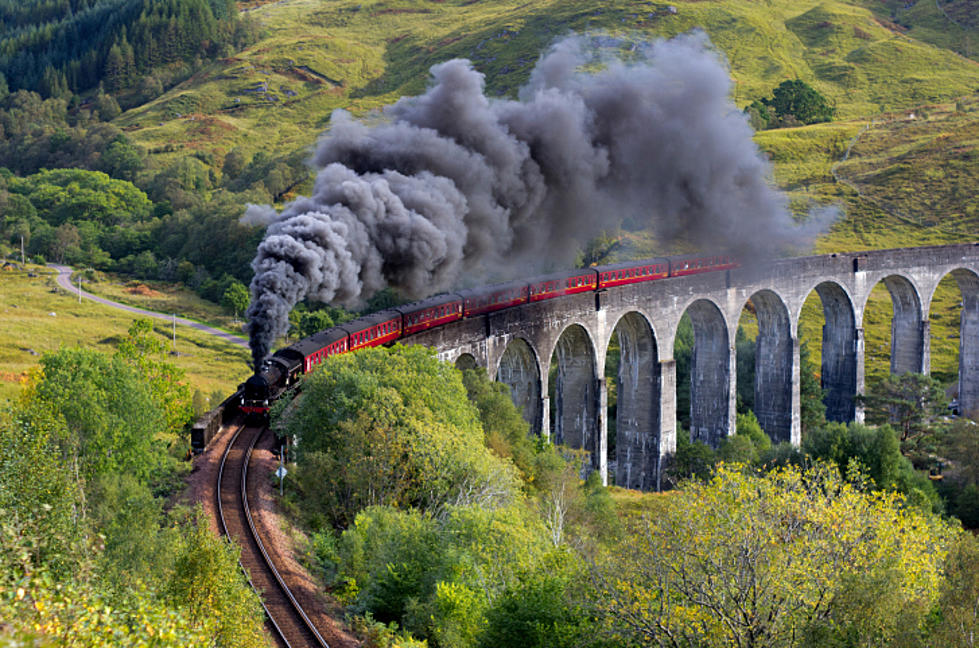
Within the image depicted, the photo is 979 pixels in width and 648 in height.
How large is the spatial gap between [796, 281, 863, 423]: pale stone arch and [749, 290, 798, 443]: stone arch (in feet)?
13.3

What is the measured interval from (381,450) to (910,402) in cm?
3338

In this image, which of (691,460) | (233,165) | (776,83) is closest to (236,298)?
(691,460)

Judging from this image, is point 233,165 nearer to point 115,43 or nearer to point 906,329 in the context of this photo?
point 115,43

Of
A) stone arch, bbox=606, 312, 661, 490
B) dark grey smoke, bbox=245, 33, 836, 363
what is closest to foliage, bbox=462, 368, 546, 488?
dark grey smoke, bbox=245, 33, 836, 363

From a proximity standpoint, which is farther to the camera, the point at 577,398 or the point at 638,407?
the point at 638,407

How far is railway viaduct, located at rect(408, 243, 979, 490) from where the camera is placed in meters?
37.4

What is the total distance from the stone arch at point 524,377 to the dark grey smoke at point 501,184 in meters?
4.63

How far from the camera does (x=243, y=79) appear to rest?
149750mm

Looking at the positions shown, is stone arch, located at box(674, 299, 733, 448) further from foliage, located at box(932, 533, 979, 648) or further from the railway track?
foliage, located at box(932, 533, 979, 648)

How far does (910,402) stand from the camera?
4522 cm

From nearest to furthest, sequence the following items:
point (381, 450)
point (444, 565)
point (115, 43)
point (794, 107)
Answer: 1. point (444, 565)
2. point (381, 450)
3. point (794, 107)
4. point (115, 43)

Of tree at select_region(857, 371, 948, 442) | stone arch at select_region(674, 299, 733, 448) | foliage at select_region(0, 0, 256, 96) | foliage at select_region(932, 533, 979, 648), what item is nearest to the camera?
foliage at select_region(932, 533, 979, 648)

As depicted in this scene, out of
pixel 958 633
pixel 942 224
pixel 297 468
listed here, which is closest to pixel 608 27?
pixel 942 224

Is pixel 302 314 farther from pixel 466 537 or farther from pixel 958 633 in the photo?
pixel 958 633
